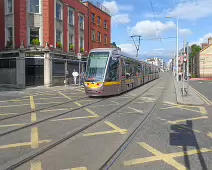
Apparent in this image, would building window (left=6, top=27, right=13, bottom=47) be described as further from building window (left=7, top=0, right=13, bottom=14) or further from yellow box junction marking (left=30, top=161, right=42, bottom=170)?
yellow box junction marking (left=30, top=161, right=42, bottom=170)

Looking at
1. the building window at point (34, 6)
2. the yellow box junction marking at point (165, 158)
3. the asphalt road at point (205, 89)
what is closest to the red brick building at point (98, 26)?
the building window at point (34, 6)

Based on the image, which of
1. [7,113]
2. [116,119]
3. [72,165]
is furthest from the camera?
[7,113]

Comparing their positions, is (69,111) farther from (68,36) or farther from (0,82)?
(68,36)

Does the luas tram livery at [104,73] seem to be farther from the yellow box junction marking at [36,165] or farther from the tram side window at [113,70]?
the yellow box junction marking at [36,165]

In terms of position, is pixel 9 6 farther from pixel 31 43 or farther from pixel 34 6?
pixel 31 43

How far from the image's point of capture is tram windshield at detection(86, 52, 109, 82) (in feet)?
50.5

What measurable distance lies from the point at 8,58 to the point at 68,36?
25.1 feet

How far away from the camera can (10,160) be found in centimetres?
491

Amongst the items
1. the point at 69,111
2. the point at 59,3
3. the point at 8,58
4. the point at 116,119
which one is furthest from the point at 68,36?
the point at 116,119

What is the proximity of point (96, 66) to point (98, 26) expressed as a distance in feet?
84.5

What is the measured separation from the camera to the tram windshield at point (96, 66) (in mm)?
15398

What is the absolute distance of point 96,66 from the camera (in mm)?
15758

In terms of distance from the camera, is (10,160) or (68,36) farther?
(68,36)

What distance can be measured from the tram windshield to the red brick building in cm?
2162
